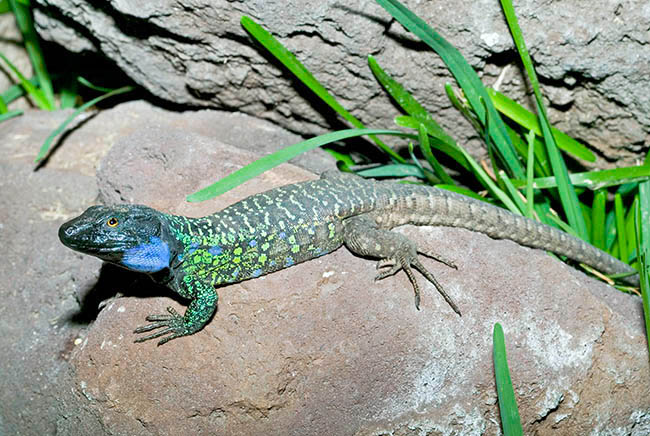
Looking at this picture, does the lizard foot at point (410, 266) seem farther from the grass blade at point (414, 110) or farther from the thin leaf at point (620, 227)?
the thin leaf at point (620, 227)

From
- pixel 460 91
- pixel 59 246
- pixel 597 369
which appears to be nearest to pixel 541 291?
pixel 597 369

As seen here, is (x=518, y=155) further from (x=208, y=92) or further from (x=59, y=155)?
(x=59, y=155)

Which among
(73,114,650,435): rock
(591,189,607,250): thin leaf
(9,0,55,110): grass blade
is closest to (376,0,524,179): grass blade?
(591,189,607,250): thin leaf

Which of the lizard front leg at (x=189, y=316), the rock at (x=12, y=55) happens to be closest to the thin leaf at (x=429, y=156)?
the lizard front leg at (x=189, y=316)

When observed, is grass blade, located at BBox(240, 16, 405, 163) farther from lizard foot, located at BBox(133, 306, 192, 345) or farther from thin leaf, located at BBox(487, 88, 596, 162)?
lizard foot, located at BBox(133, 306, 192, 345)

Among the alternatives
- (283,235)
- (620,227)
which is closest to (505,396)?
(283,235)
